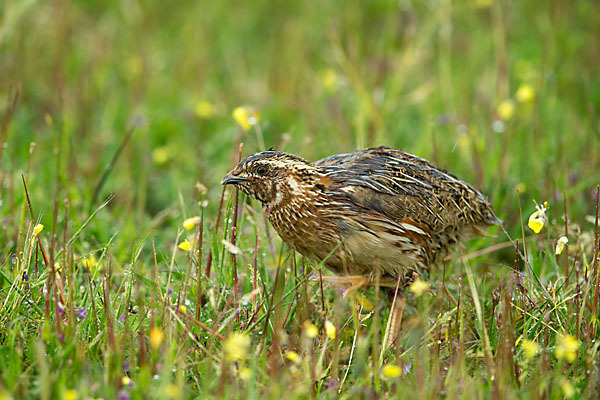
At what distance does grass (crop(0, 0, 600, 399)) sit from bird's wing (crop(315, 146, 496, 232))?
1.17ft

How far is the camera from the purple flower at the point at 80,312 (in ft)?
12.2

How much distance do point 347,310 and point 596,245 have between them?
138 centimetres

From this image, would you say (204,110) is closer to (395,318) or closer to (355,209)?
(355,209)

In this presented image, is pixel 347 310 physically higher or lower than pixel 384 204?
lower

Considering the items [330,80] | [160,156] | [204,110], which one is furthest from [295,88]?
[160,156]

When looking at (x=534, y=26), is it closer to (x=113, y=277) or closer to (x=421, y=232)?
(x=421, y=232)

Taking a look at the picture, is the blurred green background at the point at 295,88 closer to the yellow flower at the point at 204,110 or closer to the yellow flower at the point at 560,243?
the yellow flower at the point at 204,110

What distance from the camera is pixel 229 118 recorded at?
7609 mm

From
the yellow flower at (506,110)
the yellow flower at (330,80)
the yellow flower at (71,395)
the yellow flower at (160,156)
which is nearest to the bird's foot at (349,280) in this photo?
the yellow flower at (71,395)

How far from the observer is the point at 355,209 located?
13.7 feet

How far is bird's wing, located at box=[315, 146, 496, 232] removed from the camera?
167 inches

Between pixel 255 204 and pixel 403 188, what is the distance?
1.11 meters

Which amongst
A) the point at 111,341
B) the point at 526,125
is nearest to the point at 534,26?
the point at 526,125

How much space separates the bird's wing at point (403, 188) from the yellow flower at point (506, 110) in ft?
7.18
